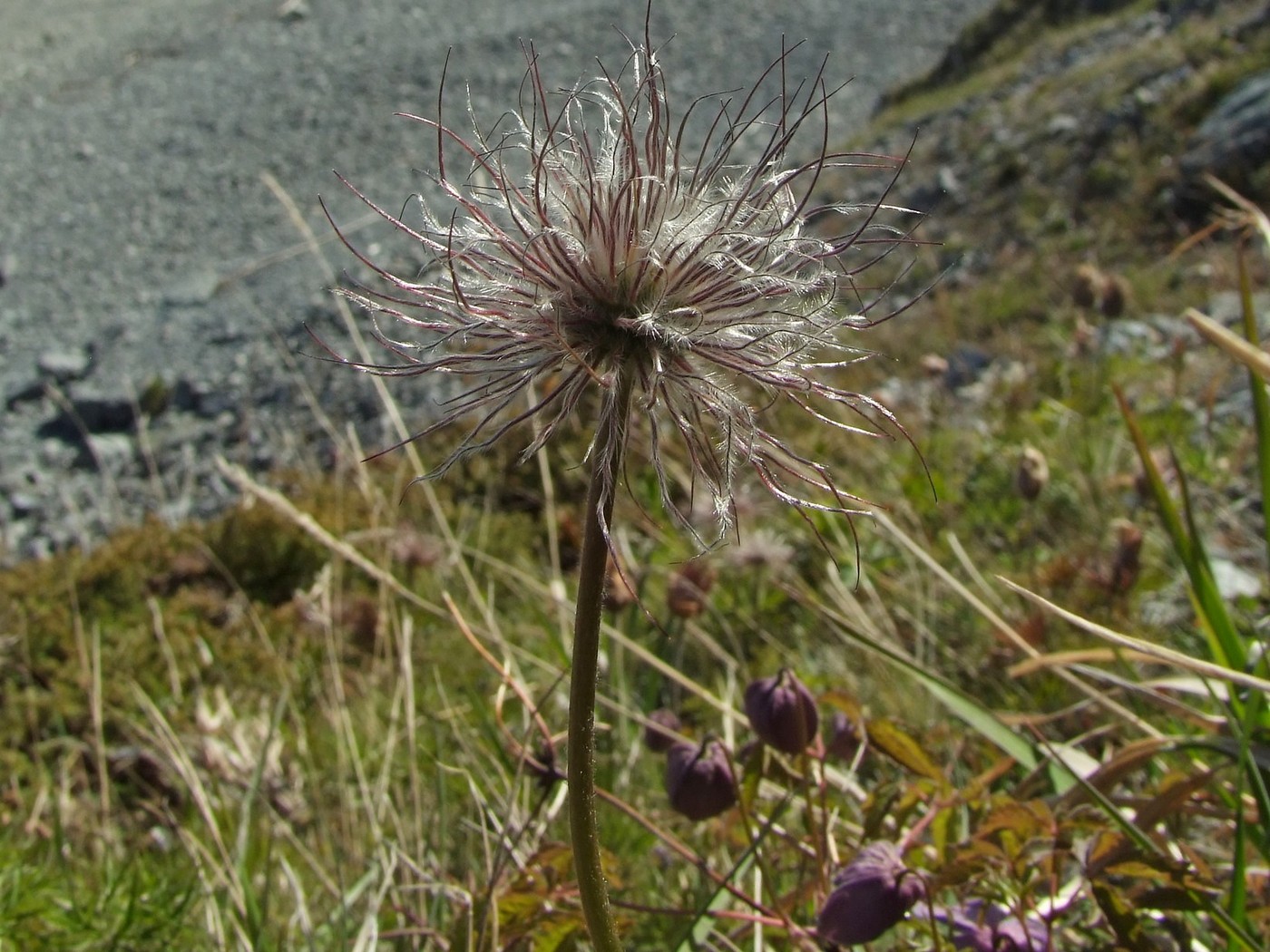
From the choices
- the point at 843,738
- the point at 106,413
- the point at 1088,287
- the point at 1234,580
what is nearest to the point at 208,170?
the point at 106,413

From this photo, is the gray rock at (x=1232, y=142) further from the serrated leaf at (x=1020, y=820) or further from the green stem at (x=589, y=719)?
the green stem at (x=589, y=719)

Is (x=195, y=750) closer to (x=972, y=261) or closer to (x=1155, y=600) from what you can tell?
(x=1155, y=600)

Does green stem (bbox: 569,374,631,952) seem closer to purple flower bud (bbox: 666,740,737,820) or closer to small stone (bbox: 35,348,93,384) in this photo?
purple flower bud (bbox: 666,740,737,820)

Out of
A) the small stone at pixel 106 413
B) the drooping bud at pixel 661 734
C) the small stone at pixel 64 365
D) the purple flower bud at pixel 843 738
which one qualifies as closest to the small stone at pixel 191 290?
the small stone at pixel 64 365

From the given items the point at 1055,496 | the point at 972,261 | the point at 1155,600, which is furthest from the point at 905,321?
the point at 1155,600

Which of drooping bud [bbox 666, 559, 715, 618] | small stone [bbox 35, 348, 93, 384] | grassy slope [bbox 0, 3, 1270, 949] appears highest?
drooping bud [bbox 666, 559, 715, 618]

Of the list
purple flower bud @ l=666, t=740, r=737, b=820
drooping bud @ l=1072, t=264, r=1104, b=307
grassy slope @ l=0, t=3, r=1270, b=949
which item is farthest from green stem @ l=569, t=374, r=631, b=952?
drooping bud @ l=1072, t=264, r=1104, b=307
